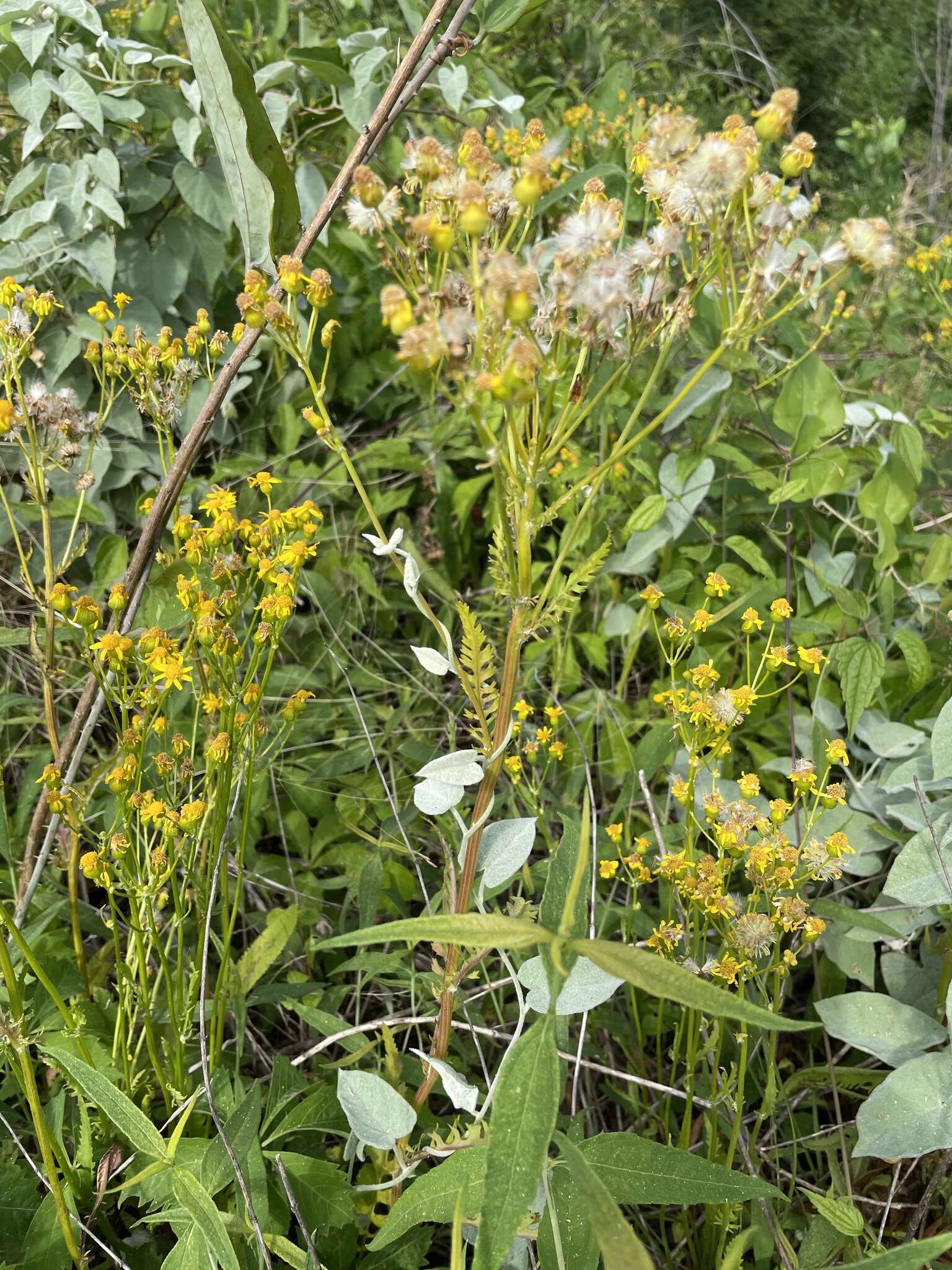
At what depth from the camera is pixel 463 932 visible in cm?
53

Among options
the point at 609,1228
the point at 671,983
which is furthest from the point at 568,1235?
the point at 671,983

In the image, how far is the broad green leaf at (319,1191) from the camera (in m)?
0.81

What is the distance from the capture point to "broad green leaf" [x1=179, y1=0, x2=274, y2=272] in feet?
2.77

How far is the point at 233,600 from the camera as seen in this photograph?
0.86m

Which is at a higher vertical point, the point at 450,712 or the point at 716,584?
the point at 716,584

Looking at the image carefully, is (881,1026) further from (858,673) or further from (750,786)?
(858,673)

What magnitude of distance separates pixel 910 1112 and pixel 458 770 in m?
0.55

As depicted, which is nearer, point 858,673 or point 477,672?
point 477,672

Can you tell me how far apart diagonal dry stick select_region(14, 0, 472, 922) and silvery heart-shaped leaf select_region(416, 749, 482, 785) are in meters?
0.44

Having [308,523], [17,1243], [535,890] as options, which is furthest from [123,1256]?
[308,523]

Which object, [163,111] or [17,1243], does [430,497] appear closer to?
[163,111]

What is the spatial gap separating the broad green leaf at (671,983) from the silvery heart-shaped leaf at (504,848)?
0.68 ft

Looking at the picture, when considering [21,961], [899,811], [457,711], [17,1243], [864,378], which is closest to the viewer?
[17,1243]

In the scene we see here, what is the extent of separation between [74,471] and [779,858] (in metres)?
1.27
